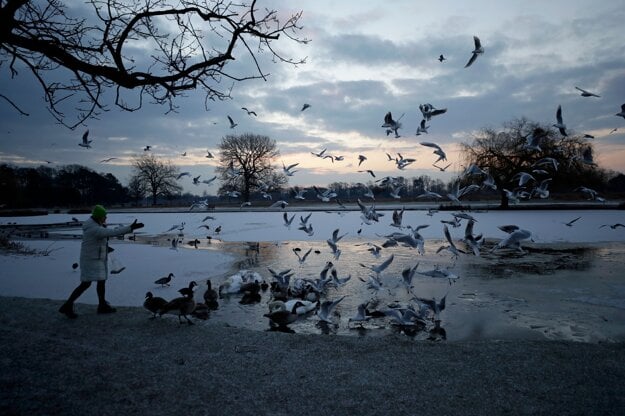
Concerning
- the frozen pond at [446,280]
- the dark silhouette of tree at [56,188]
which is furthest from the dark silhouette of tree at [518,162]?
the dark silhouette of tree at [56,188]

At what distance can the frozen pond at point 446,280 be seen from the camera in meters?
7.20

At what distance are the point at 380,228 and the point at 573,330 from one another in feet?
59.8

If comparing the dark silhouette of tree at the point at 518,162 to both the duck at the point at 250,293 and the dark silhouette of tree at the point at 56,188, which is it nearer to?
the duck at the point at 250,293

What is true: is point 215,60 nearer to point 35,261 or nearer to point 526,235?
point 526,235

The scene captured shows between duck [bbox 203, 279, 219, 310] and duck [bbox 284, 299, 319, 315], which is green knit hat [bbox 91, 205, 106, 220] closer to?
duck [bbox 203, 279, 219, 310]

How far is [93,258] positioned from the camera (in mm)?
7270

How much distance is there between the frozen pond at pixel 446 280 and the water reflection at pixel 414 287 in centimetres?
2

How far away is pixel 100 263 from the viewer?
7.36 meters

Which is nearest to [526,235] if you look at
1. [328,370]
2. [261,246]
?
[328,370]

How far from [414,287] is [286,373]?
19.5 feet

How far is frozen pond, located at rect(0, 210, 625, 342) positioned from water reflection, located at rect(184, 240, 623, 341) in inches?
0.9

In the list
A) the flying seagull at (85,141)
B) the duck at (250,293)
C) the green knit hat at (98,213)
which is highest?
the flying seagull at (85,141)

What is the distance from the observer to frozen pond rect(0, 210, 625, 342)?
284 inches

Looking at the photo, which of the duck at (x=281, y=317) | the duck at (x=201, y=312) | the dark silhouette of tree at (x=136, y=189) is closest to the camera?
the duck at (x=281, y=317)
